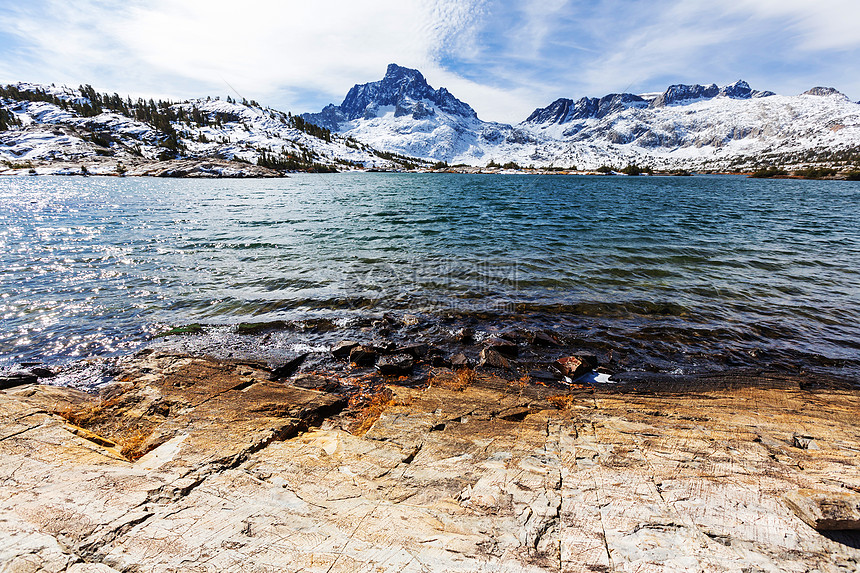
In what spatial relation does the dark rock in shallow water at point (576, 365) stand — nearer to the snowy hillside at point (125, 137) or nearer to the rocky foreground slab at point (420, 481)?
the rocky foreground slab at point (420, 481)

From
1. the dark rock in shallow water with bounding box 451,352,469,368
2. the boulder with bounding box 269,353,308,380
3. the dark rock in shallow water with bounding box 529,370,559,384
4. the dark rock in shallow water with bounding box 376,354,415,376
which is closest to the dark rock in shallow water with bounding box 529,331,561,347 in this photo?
the dark rock in shallow water with bounding box 529,370,559,384

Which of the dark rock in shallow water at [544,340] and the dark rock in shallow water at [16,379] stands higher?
the dark rock in shallow water at [16,379]

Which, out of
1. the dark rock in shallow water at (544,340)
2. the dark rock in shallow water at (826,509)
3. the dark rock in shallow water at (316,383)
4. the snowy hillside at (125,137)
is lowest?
the dark rock in shallow water at (316,383)

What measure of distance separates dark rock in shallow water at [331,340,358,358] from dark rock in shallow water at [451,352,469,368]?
9.27ft

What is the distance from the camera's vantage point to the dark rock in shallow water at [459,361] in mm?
9016

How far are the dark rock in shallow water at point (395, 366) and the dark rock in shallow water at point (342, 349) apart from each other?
1055 mm

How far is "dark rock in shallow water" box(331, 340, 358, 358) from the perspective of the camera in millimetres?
9422

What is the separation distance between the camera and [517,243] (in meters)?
22.8

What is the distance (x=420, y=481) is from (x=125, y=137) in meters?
202

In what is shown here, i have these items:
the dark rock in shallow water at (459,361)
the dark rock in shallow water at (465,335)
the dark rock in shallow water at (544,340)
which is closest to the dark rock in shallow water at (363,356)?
the dark rock in shallow water at (459,361)

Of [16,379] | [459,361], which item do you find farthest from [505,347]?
[16,379]

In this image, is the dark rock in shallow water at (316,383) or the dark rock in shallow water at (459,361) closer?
the dark rock in shallow water at (316,383)

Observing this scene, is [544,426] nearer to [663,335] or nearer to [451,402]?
[451,402]

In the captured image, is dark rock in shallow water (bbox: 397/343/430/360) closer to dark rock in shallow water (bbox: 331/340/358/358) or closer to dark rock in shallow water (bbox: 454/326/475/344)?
dark rock in shallow water (bbox: 454/326/475/344)
